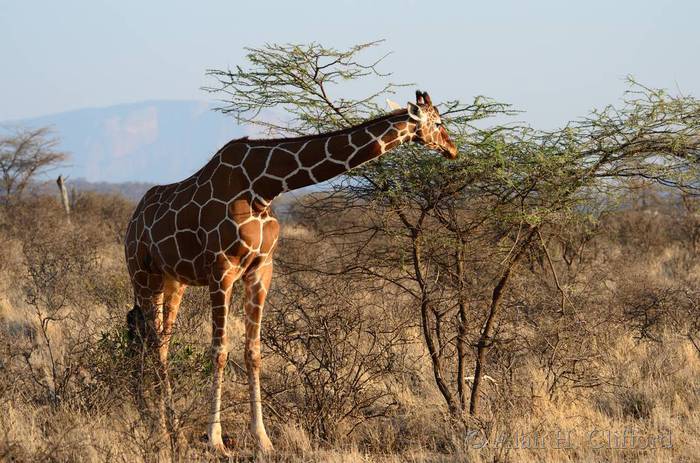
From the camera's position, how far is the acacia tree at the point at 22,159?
2659cm

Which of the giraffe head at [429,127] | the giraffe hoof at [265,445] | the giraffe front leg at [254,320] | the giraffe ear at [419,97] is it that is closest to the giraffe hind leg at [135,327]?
the giraffe front leg at [254,320]

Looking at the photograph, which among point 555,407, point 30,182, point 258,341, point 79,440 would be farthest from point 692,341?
point 30,182

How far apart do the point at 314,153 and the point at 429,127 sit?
0.84 meters

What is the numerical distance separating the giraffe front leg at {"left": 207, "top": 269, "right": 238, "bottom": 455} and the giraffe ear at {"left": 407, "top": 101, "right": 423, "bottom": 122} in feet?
5.76

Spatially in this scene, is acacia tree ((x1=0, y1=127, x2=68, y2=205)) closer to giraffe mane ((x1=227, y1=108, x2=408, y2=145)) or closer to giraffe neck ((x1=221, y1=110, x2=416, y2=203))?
giraffe mane ((x1=227, y1=108, x2=408, y2=145))

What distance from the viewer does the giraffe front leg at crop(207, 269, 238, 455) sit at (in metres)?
5.81

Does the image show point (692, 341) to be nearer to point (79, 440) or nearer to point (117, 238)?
point (79, 440)

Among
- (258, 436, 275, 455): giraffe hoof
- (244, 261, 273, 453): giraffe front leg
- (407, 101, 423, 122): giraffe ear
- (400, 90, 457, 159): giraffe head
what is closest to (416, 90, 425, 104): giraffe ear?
(400, 90, 457, 159): giraffe head

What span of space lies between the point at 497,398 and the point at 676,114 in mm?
2723

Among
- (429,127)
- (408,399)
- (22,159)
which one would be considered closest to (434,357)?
(408,399)

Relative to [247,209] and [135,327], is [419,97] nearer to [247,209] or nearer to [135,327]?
[247,209]

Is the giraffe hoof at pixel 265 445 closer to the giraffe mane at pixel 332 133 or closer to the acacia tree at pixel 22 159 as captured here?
the giraffe mane at pixel 332 133

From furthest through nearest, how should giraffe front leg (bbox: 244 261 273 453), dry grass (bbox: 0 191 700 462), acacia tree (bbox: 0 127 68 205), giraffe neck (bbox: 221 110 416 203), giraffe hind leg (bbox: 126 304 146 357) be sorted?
acacia tree (bbox: 0 127 68 205), giraffe hind leg (bbox: 126 304 146 357), giraffe front leg (bbox: 244 261 273 453), dry grass (bbox: 0 191 700 462), giraffe neck (bbox: 221 110 416 203)

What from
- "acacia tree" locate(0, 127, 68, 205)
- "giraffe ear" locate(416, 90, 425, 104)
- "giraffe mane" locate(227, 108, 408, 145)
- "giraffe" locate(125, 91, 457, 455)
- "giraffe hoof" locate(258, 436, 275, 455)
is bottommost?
"giraffe hoof" locate(258, 436, 275, 455)
